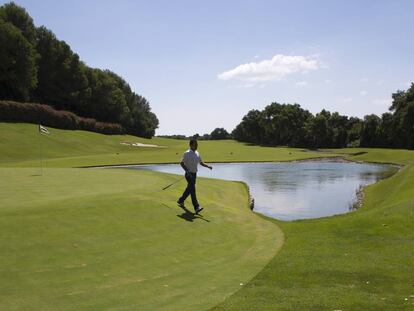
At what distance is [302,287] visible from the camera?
949 centimetres

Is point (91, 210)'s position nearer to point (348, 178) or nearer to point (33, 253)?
point (33, 253)

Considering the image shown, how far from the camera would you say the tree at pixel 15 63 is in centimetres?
8219

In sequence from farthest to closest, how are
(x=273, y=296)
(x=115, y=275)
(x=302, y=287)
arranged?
1. (x=115, y=275)
2. (x=302, y=287)
3. (x=273, y=296)

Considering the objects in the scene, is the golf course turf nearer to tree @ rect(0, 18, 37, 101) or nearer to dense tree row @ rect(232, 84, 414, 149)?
tree @ rect(0, 18, 37, 101)

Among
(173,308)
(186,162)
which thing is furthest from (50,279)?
(186,162)

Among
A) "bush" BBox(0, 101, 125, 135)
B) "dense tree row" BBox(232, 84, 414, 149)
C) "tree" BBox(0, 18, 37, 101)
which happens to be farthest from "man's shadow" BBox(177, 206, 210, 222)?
"dense tree row" BBox(232, 84, 414, 149)

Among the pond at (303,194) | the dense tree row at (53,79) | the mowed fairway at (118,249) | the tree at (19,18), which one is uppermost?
the tree at (19,18)

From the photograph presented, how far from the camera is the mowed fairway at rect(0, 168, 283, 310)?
8.94m

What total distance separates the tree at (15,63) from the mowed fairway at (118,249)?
7110 cm

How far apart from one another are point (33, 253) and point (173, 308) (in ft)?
13.9

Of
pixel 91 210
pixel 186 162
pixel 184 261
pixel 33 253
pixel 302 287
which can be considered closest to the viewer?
pixel 302 287

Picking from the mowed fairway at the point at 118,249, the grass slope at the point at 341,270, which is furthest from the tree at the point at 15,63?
the grass slope at the point at 341,270

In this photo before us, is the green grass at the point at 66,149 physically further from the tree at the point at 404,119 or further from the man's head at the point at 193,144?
the man's head at the point at 193,144

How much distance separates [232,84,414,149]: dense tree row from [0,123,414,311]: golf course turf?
3588 inches
